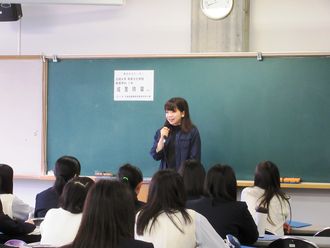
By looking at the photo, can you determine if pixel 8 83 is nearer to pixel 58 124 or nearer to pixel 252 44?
pixel 58 124

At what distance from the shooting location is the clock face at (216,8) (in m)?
5.57

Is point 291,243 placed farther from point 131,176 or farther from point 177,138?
point 177,138

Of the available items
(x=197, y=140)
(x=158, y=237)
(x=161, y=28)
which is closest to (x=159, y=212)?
(x=158, y=237)

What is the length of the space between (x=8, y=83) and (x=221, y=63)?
7.92 feet

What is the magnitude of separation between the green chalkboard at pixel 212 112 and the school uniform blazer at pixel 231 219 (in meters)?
2.42

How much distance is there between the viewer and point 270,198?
3.94m

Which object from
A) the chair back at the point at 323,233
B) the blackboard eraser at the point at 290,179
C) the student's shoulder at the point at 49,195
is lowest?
the chair back at the point at 323,233

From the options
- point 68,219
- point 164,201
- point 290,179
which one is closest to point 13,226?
point 68,219

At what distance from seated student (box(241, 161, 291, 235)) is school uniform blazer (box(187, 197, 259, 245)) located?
0.73m

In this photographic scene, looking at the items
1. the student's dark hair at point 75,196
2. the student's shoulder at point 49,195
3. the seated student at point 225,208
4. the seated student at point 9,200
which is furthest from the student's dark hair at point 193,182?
the seated student at point 9,200

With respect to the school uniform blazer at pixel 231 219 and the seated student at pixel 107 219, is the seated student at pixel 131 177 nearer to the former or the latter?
the school uniform blazer at pixel 231 219

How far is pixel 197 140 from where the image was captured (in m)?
5.04

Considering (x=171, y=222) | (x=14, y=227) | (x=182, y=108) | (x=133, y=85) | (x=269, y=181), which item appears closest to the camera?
(x=171, y=222)

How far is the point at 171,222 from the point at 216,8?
3.43 metres
